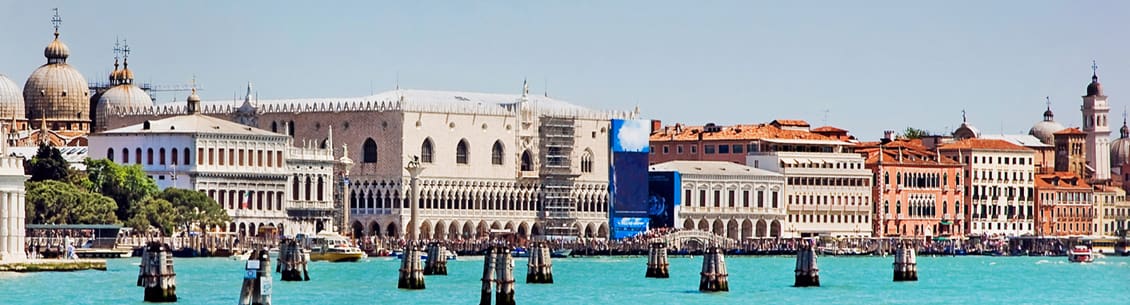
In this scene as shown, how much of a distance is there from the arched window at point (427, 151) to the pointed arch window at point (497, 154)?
11.4 feet

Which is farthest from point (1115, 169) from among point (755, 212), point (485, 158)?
point (485, 158)

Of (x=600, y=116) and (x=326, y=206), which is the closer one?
(x=326, y=206)

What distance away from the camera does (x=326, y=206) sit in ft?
372

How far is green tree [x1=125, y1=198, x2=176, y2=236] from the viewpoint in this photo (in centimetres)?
10056

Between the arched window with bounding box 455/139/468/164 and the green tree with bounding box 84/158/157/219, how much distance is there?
17.3 m

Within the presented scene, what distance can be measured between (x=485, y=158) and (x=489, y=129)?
1.12m

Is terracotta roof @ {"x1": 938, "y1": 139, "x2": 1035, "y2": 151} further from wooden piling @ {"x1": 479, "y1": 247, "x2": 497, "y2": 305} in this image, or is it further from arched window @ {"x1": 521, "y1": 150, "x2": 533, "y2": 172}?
wooden piling @ {"x1": 479, "y1": 247, "x2": 497, "y2": 305}

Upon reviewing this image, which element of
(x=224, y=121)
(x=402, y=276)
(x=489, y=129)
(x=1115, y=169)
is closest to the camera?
(x=402, y=276)

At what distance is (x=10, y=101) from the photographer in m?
131

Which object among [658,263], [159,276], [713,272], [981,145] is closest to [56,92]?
[981,145]

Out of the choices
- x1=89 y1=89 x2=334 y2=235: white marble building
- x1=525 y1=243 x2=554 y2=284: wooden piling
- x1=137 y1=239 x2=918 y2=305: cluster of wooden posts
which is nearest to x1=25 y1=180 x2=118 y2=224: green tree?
x1=137 y1=239 x2=918 y2=305: cluster of wooden posts

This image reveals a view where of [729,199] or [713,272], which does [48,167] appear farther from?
[713,272]

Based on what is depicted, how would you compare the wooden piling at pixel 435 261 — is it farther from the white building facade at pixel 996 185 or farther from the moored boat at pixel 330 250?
the white building facade at pixel 996 185

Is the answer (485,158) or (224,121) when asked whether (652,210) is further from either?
(224,121)
